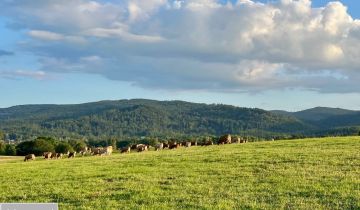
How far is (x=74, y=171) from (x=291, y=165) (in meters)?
12.6

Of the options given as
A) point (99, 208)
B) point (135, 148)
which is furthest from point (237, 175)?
point (135, 148)

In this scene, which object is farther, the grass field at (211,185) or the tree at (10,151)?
the tree at (10,151)

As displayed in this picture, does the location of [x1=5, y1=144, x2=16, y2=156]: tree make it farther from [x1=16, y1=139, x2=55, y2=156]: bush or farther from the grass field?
the grass field

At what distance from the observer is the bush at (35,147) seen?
90500 mm

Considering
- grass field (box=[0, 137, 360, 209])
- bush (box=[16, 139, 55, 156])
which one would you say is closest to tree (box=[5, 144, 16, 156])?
bush (box=[16, 139, 55, 156])

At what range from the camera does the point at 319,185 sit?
18828 mm

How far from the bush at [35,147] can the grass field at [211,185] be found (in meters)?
64.0

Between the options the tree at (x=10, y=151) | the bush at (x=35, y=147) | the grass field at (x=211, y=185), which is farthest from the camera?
the tree at (x=10, y=151)

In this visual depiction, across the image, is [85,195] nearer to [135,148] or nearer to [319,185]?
[319,185]

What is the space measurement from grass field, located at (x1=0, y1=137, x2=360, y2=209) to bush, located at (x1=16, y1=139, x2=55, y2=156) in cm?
6400

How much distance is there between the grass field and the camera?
16391 millimetres

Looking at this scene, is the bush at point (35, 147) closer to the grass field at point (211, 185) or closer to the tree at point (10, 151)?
the tree at point (10, 151)

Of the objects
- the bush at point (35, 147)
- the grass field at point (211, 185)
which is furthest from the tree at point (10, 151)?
the grass field at point (211, 185)

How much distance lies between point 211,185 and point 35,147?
78.8 metres
